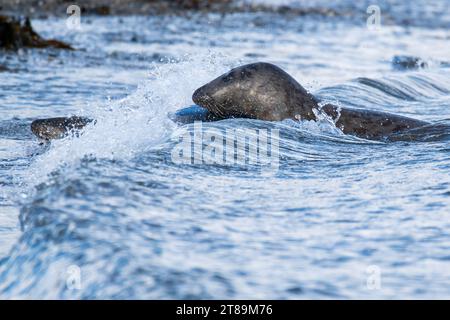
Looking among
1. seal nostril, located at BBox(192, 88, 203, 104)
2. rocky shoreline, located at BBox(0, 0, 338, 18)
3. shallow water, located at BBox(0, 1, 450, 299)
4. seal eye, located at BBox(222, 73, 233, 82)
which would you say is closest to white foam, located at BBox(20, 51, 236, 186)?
shallow water, located at BBox(0, 1, 450, 299)

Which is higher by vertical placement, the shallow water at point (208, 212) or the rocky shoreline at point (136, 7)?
the rocky shoreline at point (136, 7)

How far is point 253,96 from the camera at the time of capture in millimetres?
7062

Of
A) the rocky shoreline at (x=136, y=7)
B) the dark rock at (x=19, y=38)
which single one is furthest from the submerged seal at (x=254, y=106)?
the rocky shoreline at (x=136, y=7)

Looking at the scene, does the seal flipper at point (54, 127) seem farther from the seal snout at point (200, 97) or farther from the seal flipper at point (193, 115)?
the seal snout at point (200, 97)

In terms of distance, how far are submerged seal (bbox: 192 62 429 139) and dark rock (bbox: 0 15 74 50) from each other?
23.8 ft

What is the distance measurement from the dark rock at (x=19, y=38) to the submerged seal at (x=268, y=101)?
7.25m

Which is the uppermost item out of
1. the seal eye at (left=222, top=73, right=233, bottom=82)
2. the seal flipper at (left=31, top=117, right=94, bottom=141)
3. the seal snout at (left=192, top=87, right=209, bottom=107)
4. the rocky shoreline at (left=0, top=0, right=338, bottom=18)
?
the rocky shoreline at (left=0, top=0, right=338, bottom=18)

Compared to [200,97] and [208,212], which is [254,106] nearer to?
[200,97]

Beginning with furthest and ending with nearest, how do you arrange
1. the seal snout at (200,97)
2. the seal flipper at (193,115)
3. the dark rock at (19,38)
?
1. the dark rock at (19,38)
2. the seal snout at (200,97)
3. the seal flipper at (193,115)

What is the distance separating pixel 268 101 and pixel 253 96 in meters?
0.13

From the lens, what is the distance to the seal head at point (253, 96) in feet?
23.2

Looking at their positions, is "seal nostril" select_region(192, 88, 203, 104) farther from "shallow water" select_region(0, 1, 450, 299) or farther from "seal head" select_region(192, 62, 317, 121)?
"shallow water" select_region(0, 1, 450, 299)

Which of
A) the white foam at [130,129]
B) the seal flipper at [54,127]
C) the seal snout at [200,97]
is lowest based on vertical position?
the seal flipper at [54,127]

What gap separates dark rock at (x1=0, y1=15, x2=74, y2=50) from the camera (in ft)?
44.8
